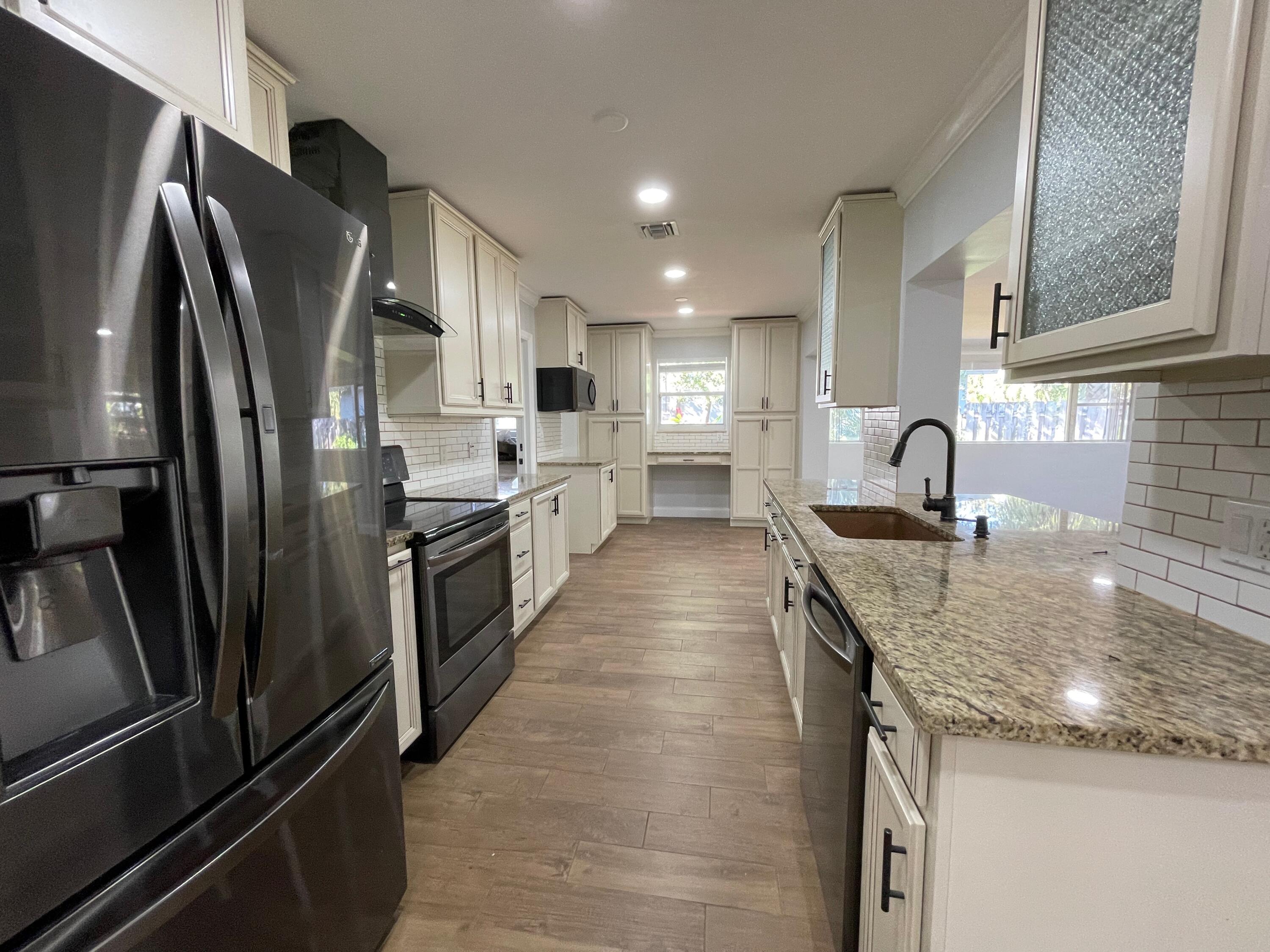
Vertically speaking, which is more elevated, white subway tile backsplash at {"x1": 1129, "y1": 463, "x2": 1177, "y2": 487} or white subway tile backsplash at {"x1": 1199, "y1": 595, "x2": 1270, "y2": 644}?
white subway tile backsplash at {"x1": 1129, "y1": 463, "x2": 1177, "y2": 487}

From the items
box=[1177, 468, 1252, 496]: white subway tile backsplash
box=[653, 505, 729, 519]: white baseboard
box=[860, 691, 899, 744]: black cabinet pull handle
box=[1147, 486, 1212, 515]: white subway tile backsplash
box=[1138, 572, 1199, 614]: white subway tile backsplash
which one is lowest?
box=[653, 505, 729, 519]: white baseboard

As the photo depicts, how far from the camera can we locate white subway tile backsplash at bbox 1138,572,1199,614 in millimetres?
991

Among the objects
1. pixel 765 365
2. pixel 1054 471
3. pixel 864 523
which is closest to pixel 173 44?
pixel 864 523

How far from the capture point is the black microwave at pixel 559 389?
4656mm

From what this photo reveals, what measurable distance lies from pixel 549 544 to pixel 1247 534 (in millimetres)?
2990

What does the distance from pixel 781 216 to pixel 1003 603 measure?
2492 millimetres

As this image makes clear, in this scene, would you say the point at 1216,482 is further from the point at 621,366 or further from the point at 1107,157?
the point at 621,366

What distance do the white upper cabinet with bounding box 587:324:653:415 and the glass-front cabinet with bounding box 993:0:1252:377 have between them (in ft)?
15.9

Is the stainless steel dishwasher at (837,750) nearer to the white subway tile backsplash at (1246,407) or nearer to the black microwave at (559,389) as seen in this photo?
the white subway tile backsplash at (1246,407)

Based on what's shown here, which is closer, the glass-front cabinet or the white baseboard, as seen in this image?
the glass-front cabinet

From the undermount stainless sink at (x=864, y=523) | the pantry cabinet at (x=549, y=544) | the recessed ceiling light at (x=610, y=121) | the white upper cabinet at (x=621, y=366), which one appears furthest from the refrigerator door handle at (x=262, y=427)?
the white upper cabinet at (x=621, y=366)

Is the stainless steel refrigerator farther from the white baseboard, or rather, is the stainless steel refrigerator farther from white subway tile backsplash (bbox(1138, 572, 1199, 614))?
the white baseboard

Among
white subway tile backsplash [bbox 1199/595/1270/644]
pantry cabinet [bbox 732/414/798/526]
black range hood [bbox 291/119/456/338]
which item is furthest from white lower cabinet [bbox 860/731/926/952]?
pantry cabinet [bbox 732/414/798/526]

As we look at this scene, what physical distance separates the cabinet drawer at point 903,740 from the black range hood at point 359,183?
1936 millimetres
